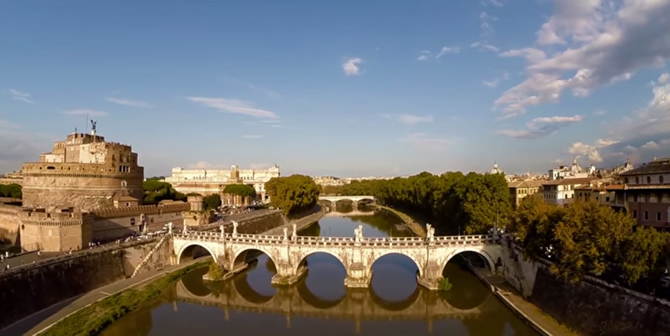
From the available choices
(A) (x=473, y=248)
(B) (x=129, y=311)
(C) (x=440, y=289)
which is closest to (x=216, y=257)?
(B) (x=129, y=311)

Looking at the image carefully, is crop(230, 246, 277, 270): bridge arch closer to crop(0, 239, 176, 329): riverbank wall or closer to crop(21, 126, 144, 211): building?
crop(0, 239, 176, 329): riverbank wall

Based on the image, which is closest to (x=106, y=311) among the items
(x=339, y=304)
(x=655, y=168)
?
(x=339, y=304)

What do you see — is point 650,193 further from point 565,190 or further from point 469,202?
point 565,190

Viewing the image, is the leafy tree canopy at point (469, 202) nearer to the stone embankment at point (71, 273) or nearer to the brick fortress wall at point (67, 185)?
the stone embankment at point (71, 273)

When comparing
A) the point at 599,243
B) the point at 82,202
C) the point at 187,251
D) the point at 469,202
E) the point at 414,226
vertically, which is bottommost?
the point at 414,226

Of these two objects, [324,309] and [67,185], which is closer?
[324,309]

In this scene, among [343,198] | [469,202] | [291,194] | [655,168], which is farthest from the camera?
[343,198]

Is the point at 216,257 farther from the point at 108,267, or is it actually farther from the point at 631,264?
the point at 631,264
